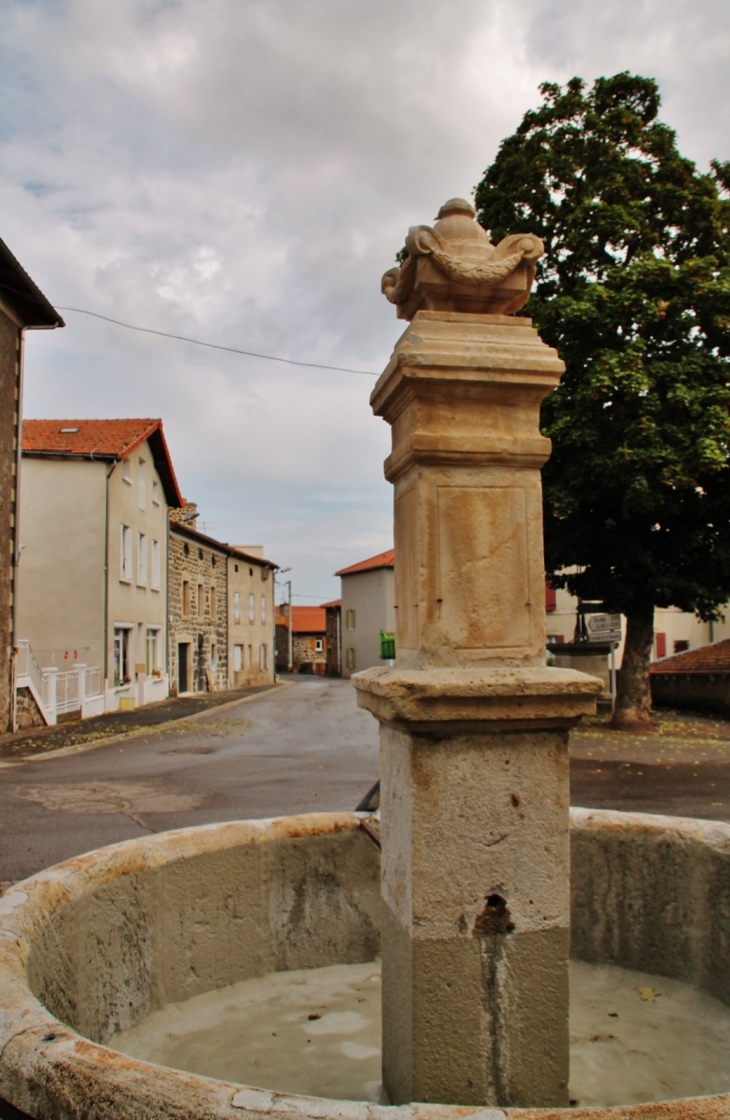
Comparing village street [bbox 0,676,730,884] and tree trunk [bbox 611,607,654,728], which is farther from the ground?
tree trunk [bbox 611,607,654,728]

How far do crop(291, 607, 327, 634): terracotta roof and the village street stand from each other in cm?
4947

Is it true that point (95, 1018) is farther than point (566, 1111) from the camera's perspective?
Yes

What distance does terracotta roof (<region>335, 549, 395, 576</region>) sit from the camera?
153ft

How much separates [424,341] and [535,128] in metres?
16.2

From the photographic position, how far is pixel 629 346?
561 inches

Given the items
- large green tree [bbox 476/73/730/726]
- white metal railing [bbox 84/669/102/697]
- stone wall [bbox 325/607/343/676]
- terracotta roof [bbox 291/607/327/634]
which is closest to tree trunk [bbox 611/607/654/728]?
large green tree [bbox 476/73/730/726]

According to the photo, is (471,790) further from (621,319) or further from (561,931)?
(621,319)

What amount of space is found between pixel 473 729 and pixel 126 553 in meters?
22.9

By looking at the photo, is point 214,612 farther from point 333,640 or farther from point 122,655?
point 333,640

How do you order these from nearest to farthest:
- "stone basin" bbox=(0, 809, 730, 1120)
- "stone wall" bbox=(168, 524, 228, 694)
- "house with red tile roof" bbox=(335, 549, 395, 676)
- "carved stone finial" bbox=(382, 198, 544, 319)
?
"carved stone finial" bbox=(382, 198, 544, 319) < "stone basin" bbox=(0, 809, 730, 1120) < "stone wall" bbox=(168, 524, 228, 694) < "house with red tile roof" bbox=(335, 549, 395, 676)

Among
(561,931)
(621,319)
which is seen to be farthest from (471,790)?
(621,319)

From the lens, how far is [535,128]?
16734mm

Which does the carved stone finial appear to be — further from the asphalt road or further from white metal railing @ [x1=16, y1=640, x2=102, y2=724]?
white metal railing @ [x1=16, y1=640, x2=102, y2=724]

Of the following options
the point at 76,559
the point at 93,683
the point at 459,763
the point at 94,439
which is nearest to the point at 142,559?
the point at 76,559
